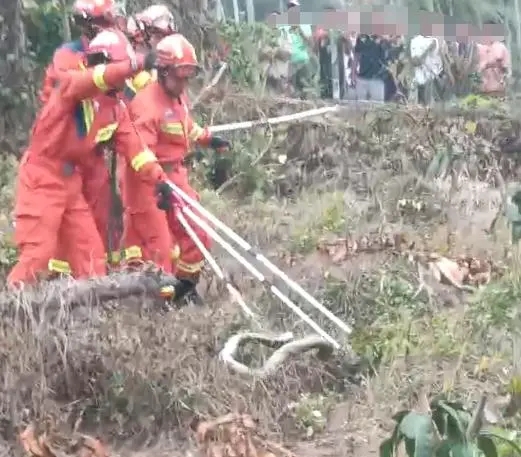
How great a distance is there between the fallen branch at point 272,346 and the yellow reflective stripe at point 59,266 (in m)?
1.30

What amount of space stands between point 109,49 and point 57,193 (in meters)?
0.79

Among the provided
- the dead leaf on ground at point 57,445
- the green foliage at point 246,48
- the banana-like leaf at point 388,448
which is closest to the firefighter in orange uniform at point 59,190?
the dead leaf on ground at point 57,445

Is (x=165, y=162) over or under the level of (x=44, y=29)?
under

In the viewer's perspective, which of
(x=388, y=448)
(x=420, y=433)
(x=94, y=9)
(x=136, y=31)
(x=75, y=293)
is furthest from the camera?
(x=136, y=31)

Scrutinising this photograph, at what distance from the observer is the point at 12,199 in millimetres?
9102

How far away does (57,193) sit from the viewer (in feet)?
21.0

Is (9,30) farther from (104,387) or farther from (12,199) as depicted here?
(104,387)

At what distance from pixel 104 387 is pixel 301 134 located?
249 inches

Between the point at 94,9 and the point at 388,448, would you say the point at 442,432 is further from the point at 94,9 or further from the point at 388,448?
the point at 94,9

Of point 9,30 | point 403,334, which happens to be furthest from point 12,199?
point 403,334

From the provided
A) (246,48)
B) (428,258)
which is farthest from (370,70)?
(428,258)

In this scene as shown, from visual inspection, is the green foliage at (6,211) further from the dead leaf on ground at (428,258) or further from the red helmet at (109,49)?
the dead leaf on ground at (428,258)

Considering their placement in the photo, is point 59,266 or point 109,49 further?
point 59,266

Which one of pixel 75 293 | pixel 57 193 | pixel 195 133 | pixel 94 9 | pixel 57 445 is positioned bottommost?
pixel 57 445
